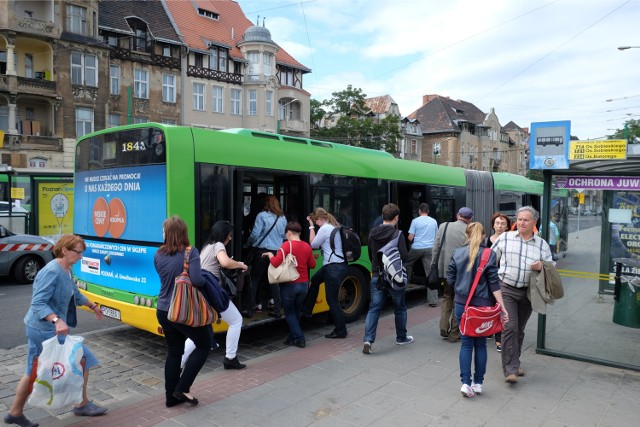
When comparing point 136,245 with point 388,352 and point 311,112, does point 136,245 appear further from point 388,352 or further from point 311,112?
point 311,112

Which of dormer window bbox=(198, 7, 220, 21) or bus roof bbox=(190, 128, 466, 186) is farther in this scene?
dormer window bbox=(198, 7, 220, 21)

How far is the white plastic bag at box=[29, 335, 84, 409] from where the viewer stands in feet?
12.7

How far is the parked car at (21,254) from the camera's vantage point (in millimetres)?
11766

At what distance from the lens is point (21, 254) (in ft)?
39.2

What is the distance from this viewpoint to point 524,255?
5.21 m

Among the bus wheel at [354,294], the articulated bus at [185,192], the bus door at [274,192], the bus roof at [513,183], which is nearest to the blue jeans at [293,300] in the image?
the articulated bus at [185,192]

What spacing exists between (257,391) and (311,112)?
41.5 metres

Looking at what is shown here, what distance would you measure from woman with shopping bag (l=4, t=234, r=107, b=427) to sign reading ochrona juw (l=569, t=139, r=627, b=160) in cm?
567

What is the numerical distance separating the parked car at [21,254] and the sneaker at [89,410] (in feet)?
27.9

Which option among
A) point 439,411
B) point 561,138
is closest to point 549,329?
point 561,138

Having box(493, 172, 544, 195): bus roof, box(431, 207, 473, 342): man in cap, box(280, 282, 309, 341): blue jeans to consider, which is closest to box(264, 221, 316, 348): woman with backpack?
box(280, 282, 309, 341): blue jeans

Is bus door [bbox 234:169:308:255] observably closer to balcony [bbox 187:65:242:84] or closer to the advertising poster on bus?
the advertising poster on bus

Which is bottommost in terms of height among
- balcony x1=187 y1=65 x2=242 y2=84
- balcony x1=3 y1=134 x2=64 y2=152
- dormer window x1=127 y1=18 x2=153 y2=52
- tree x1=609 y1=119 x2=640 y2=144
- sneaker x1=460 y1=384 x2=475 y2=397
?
sneaker x1=460 y1=384 x2=475 y2=397

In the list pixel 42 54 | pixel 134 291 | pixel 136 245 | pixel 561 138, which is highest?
pixel 42 54
